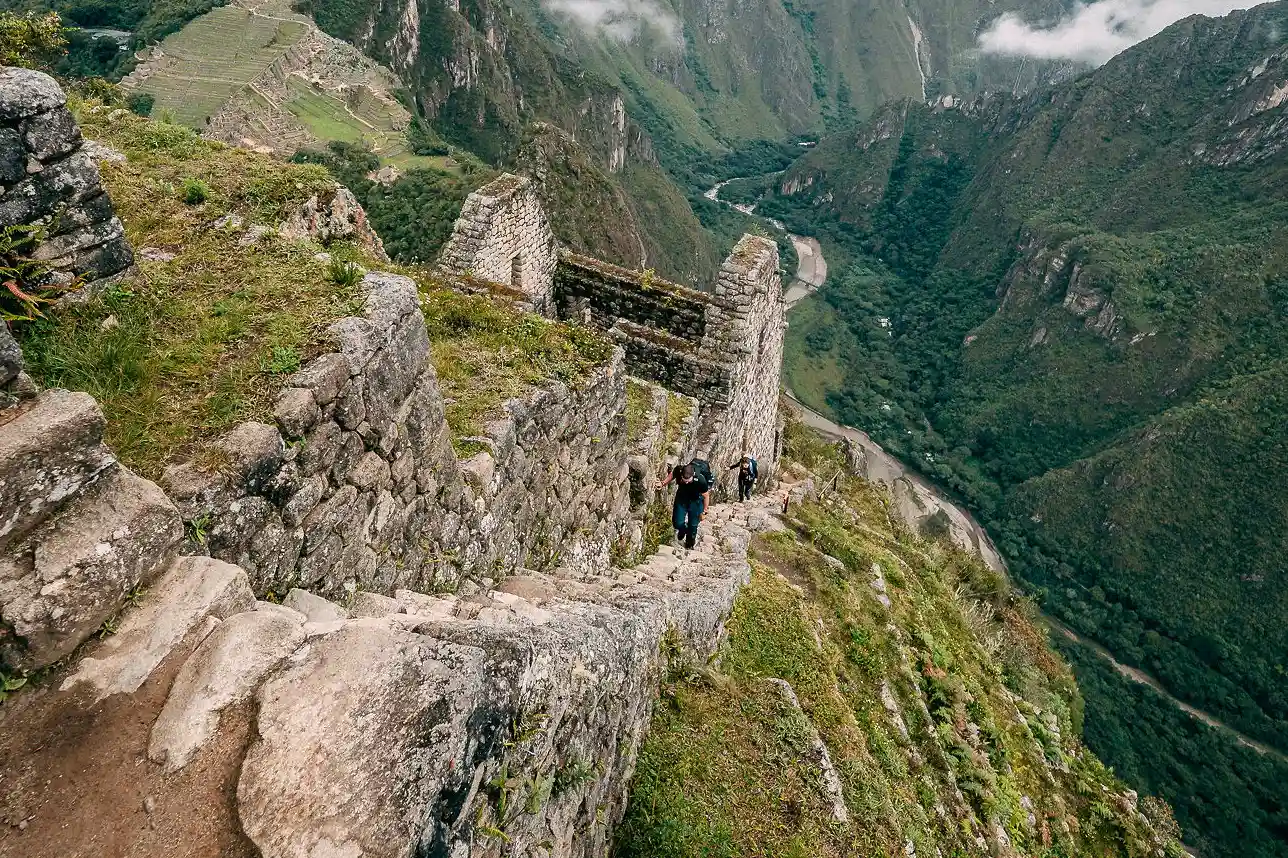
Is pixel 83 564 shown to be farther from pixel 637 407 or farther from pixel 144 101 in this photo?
pixel 144 101

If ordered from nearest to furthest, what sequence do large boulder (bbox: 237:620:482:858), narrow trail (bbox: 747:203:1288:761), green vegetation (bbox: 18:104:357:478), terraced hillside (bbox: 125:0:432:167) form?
large boulder (bbox: 237:620:482:858), green vegetation (bbox: 18:104:357:478), terraced hillside (bbox: 125:0:432:167), narrow trail (bbox: 747:203:1288:761)

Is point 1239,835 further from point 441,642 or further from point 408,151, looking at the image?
point 408,151

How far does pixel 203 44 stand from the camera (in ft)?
322

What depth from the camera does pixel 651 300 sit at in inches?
505

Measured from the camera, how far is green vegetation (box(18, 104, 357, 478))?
11.5ft

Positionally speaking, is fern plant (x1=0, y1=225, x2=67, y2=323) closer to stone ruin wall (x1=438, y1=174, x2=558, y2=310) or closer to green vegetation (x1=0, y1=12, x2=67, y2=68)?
green vegetation (x1=0, y1=12, x2=67, y2=68)

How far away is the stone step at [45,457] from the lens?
250cm

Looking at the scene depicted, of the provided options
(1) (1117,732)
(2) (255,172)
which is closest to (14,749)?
(2) (255,172)

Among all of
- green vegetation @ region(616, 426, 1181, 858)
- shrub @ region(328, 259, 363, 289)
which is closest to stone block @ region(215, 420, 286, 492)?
shrub @ region(328, 259, 363, 289)

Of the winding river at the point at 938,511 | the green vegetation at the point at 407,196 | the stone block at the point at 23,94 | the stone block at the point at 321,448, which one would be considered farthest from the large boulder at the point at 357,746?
the winding river at the point at 938,511

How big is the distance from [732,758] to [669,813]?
2.69 ft

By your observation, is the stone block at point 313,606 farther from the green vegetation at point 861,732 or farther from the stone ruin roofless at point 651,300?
the stone ruin roofless at point 651,300

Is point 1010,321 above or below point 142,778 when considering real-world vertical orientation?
above

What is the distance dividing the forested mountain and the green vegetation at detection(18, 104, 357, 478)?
281ft
